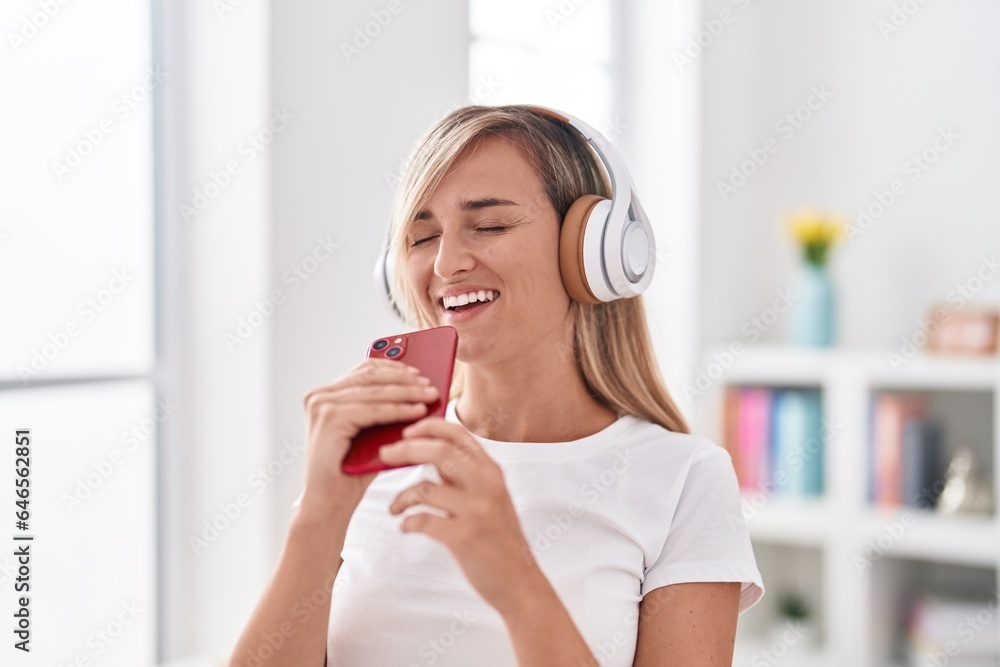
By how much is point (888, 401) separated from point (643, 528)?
185cm

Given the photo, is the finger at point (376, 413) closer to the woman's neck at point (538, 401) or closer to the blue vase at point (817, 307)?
the woman's neck at point (538, 401)

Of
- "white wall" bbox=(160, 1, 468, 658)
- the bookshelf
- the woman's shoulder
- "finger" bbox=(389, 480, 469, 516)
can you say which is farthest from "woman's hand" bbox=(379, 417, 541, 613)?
the bookshelf

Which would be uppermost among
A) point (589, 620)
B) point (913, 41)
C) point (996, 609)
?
point (913, 41)

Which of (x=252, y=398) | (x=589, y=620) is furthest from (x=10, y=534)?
(x=589, y=620)

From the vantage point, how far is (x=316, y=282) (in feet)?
5.70

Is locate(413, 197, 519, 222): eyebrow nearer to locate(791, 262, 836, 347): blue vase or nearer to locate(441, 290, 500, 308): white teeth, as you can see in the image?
locate(441, 290, 500, 308): white teeth

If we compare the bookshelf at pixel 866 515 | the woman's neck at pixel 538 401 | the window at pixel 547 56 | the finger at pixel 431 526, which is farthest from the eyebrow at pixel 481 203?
the bookshelf at pixel 866 515

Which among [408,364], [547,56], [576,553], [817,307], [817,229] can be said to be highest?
[547,56]

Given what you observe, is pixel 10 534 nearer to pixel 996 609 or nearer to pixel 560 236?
pixel 560 236

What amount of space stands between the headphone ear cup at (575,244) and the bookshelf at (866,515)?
1.78 m

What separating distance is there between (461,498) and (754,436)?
223cm

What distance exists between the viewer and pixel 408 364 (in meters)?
1.05

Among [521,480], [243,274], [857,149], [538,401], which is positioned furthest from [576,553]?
[857,149]

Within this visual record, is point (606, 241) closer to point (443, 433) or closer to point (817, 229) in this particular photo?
point (443, 433)
